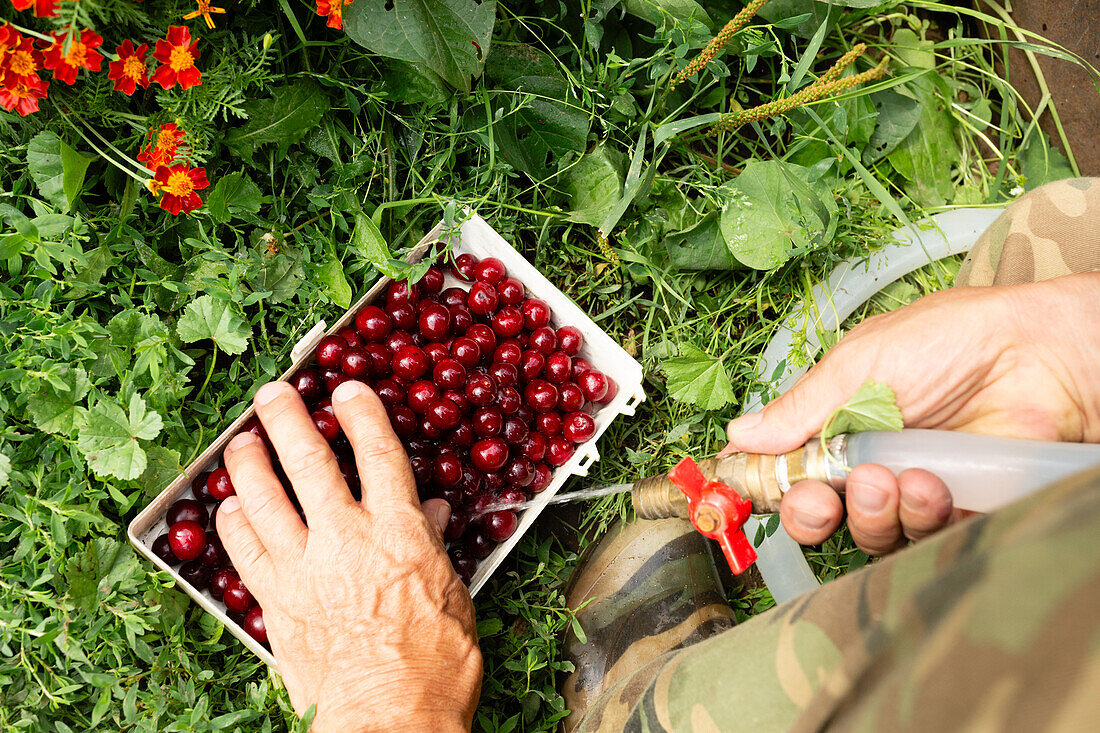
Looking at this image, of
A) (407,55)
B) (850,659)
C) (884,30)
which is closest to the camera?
(850,659)

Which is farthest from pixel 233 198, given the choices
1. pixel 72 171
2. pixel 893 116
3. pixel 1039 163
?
pixel 1039 163

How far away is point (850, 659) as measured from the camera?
0.79m

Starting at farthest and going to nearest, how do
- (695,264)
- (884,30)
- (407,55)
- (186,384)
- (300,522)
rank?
(884,30) < (695,264) < (186,384) < (407,55) < (300,522)

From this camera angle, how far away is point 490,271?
5.30ft

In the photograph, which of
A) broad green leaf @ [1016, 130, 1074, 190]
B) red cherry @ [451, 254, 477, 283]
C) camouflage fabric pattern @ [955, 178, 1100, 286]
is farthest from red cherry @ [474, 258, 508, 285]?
broad green leaf @ [1016, 130, 1074, 190]

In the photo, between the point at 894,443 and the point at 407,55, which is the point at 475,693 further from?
the point at 407,55

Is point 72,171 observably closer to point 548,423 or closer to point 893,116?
point 548,423

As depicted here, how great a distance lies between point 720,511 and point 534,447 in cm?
57

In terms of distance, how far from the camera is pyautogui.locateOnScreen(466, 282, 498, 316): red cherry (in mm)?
1581

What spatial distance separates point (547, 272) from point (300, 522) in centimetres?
96

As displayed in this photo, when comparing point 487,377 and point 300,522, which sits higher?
point 487,377

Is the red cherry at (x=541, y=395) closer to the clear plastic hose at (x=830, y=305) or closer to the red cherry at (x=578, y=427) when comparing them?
the red cherry at (x=578, y=427)

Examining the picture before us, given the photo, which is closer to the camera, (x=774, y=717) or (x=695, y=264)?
(x=774, y=717)

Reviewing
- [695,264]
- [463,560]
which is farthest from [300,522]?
[695,264]
